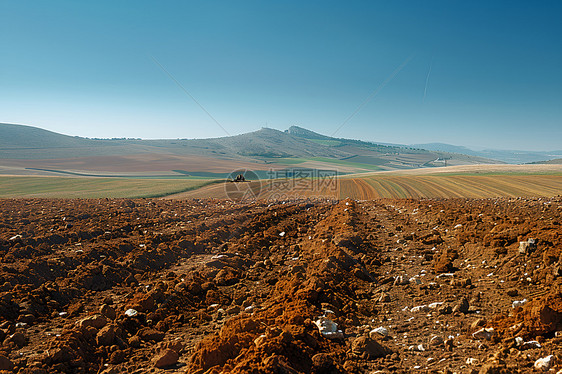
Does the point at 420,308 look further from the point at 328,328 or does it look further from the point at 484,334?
the point at 328,328

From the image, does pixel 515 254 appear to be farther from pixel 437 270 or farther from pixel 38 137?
pixel 38 137

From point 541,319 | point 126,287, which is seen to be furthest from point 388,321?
point 126,287

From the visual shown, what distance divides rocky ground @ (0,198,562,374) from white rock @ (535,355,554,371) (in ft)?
0.05

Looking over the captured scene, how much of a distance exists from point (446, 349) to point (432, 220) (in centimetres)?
1088

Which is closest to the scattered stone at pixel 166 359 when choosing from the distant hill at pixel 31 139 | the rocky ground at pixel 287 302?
the rocky ground at pixel 287 302

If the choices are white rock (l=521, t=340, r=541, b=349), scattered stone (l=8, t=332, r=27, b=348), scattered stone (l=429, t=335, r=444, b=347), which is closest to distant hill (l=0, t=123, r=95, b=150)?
scattered stone (l=8, t=332, r=27, b=348)

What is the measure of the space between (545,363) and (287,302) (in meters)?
3.85

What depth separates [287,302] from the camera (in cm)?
606

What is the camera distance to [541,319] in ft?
13.4

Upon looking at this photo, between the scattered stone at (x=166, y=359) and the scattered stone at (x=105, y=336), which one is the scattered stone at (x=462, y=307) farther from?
the scattered stone at (x=105, y=336)

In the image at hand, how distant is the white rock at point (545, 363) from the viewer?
3334 millimetres

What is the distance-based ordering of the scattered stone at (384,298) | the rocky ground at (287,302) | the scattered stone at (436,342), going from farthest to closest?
the scattered stone at (384,298), the scattered stone at (436,342), the rocky ground at (287,302)

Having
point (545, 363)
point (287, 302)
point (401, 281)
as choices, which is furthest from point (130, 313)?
point (545, 363)

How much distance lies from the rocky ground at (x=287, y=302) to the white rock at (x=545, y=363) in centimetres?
2
